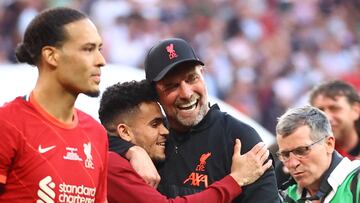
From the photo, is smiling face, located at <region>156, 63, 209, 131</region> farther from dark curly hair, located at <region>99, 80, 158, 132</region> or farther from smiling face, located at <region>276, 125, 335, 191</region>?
smiling face, located at <region>276, 125, 335, 191</region>

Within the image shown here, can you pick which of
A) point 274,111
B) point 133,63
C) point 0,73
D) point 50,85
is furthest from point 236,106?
point 50,85

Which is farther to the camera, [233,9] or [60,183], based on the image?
[233,9]

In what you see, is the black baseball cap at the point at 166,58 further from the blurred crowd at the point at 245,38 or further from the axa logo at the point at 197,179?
the blurred crowd at the point at 245,38

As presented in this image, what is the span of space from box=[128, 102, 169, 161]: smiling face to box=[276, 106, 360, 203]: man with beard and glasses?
95 cm

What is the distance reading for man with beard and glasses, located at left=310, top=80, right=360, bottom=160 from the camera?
7723 mm

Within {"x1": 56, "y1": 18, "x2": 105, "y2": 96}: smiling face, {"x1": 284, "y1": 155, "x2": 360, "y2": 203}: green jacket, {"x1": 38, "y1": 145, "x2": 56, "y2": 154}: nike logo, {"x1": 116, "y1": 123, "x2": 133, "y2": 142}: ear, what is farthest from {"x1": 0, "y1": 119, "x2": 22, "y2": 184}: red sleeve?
{"x1": 284, "y1": 155, "x2": 360, "y2": 203}: green jacket

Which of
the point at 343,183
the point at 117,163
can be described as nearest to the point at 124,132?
the point at 117,163

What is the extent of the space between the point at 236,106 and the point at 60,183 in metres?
8.91

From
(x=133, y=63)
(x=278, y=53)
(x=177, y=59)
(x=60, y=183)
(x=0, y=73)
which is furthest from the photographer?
(x=278, y=53)

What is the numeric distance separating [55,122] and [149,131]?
0.86 metres

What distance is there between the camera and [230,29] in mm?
14281

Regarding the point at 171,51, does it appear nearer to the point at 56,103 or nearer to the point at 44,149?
the point at 56,103

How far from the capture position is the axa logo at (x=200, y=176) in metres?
5.23

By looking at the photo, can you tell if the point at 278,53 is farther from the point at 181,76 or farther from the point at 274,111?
the point at 181,76
